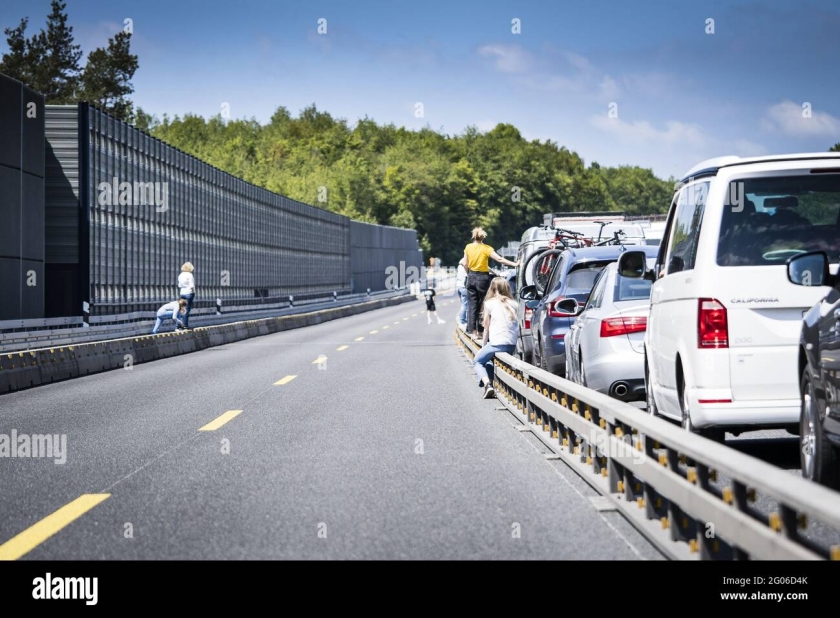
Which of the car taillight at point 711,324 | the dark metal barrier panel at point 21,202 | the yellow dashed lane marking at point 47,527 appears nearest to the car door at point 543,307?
the car taillight at point 711,324

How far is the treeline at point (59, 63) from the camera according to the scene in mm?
84269

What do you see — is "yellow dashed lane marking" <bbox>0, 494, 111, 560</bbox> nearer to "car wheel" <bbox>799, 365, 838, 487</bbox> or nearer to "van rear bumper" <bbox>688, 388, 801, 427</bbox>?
"van rear bumper" <bbox>688, 388, 801, 427</bbox>

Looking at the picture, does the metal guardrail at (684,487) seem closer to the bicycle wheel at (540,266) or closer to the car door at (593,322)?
the car door at (593,322)

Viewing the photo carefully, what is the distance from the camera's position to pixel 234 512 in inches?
275

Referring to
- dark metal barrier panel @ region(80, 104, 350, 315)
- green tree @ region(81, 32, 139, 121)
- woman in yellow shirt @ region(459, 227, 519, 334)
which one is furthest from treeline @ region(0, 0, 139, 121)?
woman in yellow shirt @ region(459, 227, 519, 334)

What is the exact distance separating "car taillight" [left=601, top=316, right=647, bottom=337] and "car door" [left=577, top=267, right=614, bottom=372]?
12cm

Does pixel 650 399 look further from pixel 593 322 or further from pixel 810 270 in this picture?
pixel 810 270

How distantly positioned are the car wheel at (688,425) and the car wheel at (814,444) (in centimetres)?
73

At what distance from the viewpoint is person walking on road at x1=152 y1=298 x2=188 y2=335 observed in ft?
98.5
